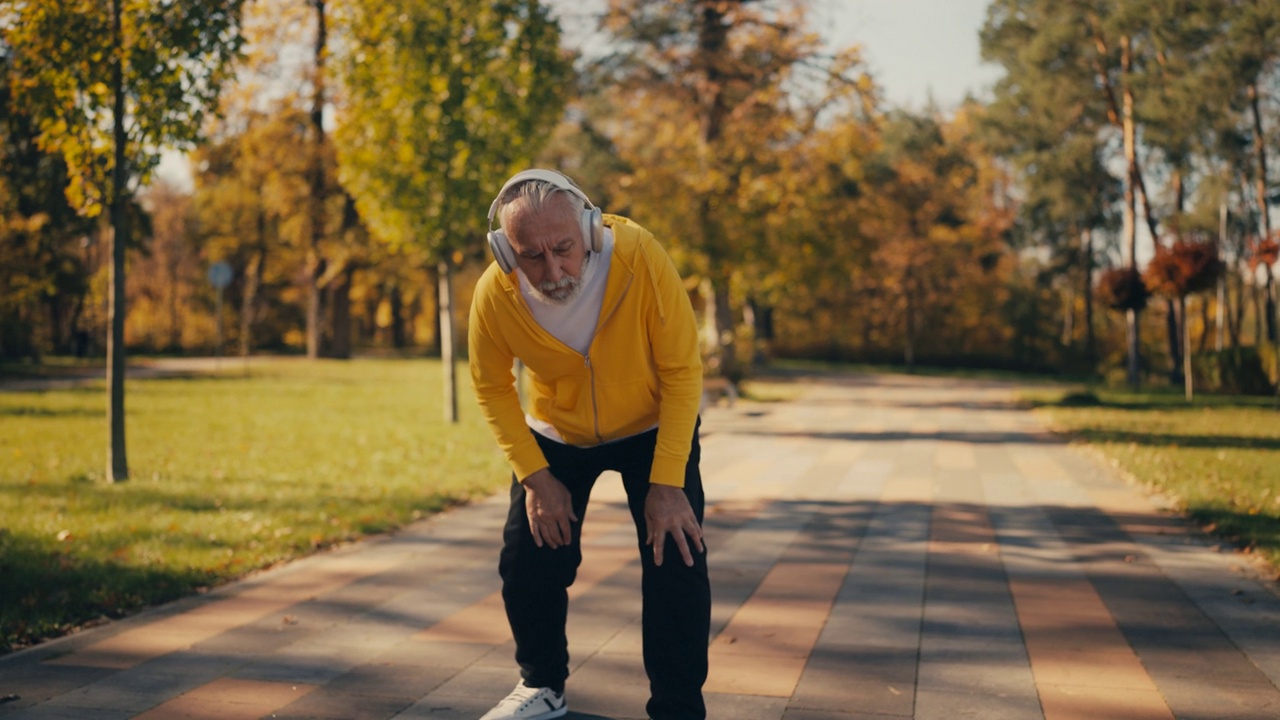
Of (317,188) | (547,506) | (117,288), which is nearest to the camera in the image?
(547,506)

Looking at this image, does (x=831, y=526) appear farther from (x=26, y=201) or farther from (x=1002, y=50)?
(x=1002, y=50)

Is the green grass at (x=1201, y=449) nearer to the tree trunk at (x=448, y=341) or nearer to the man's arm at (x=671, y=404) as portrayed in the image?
the man's arm at (x=671, y=404)

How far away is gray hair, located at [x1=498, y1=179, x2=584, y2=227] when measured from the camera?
2.97 metres

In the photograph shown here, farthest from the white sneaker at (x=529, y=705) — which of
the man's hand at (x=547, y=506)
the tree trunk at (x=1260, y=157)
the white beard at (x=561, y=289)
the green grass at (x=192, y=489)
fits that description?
the tree trunk at (x=1260, y=157)

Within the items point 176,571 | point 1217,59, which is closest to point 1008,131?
point 1217,59

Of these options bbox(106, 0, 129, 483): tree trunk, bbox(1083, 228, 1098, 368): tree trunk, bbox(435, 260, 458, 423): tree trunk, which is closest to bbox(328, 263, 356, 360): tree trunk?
bbox(435, 260, 458, 423): tree trunk

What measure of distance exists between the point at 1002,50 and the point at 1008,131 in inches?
184

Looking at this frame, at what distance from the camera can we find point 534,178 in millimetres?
3010

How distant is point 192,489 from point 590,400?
669 centimetres

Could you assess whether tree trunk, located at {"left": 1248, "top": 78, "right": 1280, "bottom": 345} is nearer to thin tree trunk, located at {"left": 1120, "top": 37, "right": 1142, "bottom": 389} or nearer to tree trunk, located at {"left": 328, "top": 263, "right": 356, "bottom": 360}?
thin tree trunk, located at {"left": 1120, "top": 37, "right": 1142, "bottom": 389}

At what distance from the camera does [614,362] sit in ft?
10.6

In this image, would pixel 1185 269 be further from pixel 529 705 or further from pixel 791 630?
pixel 529 705

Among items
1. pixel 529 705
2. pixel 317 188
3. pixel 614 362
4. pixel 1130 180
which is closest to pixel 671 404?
pixel 614 362

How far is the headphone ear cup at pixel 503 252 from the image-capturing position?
305cm
